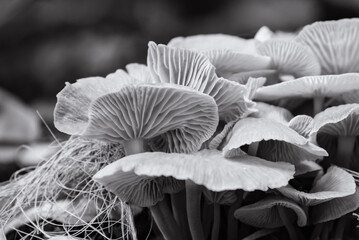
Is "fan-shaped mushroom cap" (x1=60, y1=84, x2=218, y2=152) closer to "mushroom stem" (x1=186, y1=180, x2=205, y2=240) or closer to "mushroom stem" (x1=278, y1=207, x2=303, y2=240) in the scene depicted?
"mushroom stem" (x1=186, y1=180, x2=205, y2=240)

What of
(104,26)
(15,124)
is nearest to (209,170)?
(15,124)

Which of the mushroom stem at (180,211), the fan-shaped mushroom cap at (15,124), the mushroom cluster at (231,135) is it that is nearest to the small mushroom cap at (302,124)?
the mushroom cluster at (231,135)

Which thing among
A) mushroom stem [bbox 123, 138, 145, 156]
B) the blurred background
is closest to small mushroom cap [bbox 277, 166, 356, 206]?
mushroom stem [bbox 123, 138, 145, 156]

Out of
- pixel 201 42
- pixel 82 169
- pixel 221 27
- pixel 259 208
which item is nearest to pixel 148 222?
pixel 82 169

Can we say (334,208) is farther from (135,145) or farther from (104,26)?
(104,26)

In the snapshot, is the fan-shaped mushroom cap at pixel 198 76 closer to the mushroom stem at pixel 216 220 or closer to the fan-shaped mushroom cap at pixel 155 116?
the fan-shaped mushroom cap at pixel 155 116

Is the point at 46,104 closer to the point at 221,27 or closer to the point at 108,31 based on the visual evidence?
the point at 108,31
